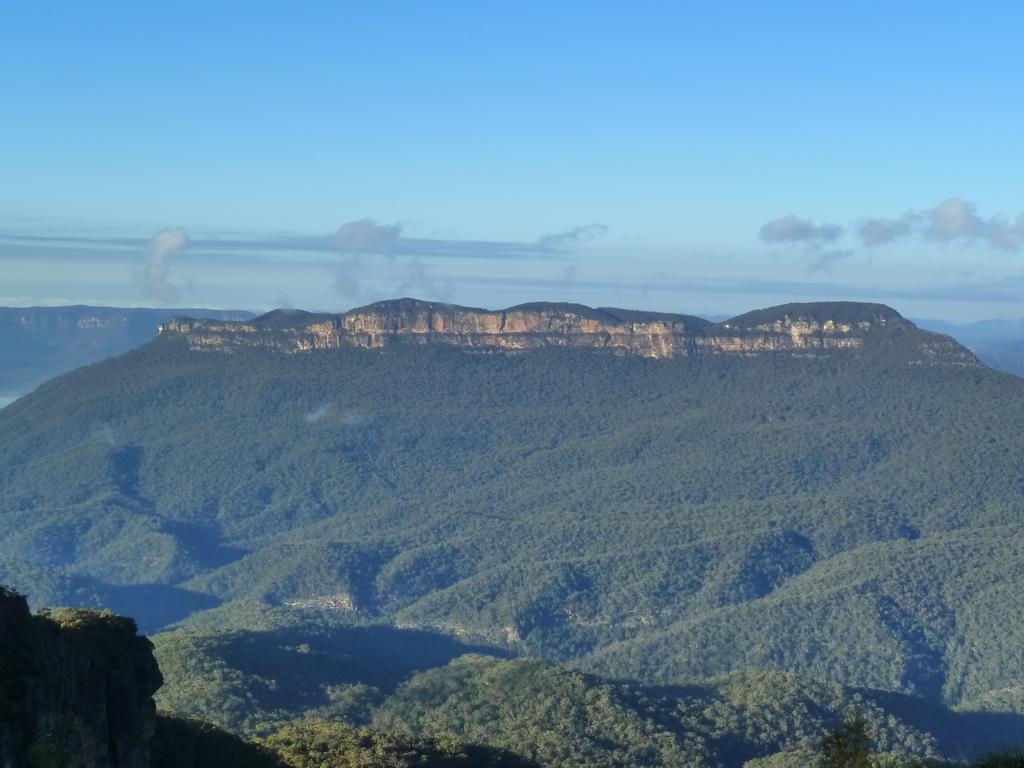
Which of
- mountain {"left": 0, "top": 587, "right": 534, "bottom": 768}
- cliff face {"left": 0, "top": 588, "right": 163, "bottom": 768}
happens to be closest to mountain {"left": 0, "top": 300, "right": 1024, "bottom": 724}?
mountain {"left": 0, "top": 587, "right": 534, "bottom": 768}

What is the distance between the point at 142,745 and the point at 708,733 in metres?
39.6

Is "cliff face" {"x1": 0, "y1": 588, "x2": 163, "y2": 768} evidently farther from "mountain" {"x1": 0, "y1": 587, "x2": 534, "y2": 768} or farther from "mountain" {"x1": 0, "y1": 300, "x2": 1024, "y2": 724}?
"mountain" {"x1": 0, "y1": 300, "x2": 1024, "y2": 724}

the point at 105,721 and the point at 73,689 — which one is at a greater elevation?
the point at 73,689

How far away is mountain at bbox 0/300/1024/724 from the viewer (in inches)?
4609

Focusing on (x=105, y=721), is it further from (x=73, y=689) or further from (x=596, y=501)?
(x=596, y=501)

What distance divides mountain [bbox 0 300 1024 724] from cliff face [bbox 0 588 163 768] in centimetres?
6571

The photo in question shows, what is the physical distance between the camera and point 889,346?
18600 cm

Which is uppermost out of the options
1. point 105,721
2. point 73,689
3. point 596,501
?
point 73,689

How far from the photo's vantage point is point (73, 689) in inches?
1388

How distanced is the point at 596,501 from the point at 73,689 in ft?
405

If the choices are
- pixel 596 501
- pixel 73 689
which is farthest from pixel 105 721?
pixel 596 501

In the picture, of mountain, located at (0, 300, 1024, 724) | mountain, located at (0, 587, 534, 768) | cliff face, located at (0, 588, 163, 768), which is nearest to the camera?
cliff face, located at (0, 588, 163, 768)

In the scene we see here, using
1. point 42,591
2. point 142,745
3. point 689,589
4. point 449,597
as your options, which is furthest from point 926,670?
point 142,745

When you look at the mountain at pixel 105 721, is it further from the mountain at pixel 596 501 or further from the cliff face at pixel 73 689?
the mountain at pixel 596 501
